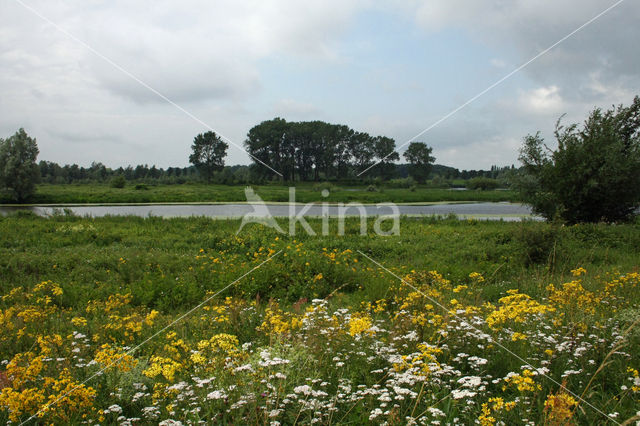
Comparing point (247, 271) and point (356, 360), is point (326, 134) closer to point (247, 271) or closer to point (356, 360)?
point (247, 271)

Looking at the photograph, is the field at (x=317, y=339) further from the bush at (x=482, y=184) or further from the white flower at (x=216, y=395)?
the bush at (x=482, y=184)

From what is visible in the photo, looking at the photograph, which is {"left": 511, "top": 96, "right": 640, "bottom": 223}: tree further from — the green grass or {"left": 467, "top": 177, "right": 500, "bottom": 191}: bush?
{"left": 467, "top": 177, "right": 500, "bottom": 191}: bush

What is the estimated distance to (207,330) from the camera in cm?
635

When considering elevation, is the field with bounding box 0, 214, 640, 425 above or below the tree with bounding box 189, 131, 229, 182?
below

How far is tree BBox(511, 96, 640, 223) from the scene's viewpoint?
64.8 ft

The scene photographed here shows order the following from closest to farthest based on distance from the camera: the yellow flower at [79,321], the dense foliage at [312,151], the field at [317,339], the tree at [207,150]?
the field at [317,339]
the yellow flower at [79,321]
the dense foliage at [312,151]
the tree at [207,150]

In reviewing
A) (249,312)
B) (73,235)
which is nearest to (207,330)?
(249,312)

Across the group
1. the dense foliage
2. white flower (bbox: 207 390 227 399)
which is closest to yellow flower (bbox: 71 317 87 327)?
white flower (bbox: 207 390 227 399)

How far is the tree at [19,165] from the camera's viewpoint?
137ft

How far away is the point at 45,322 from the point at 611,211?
81.7ft

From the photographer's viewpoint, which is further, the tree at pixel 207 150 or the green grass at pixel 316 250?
the tree at pixel 207 150

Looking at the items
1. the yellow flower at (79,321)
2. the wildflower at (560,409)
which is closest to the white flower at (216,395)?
the wildflower at (560,409)

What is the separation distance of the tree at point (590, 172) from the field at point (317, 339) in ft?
22.0

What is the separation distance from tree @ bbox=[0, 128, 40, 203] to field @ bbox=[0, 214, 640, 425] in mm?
35749
